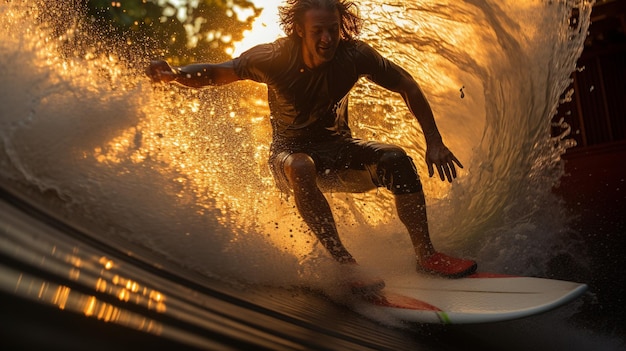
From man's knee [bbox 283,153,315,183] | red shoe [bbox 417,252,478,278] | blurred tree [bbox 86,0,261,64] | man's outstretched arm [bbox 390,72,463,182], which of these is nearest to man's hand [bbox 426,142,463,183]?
man's outstretched arm [bbox 390,72,463,182]

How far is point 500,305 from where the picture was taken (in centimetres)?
138

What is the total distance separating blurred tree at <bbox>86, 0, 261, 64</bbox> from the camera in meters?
1.84

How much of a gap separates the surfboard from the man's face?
0.57 meters

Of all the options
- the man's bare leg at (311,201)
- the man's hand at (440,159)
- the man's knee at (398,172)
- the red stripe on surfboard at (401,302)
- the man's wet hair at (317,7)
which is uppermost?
the man's wet hair at (317,7)

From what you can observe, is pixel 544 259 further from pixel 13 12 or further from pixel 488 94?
pixel 13 12

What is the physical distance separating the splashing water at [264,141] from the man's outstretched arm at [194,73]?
0.58 feet

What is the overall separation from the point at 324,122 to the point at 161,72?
16.4 inches

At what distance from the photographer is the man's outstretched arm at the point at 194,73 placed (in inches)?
58.8

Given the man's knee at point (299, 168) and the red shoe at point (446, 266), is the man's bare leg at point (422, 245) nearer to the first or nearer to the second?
the red shoe at point (446, 266)

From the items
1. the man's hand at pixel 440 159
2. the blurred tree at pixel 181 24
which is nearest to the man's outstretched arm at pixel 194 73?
the blurred tree at pixel 181 24

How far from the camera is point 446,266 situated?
5.15 ft

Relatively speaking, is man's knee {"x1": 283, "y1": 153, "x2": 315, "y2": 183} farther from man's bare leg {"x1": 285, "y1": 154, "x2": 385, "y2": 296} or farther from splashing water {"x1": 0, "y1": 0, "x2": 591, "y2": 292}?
splashing water {"x1": 0, "y1": 0, "x2": 591, "y2": 292}

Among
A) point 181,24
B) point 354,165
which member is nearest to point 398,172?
point 354,165

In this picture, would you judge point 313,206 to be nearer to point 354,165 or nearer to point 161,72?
point 354,165
